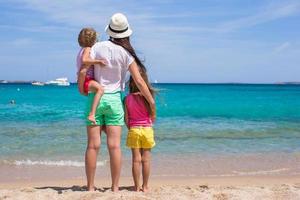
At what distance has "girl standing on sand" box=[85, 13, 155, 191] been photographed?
470 cm

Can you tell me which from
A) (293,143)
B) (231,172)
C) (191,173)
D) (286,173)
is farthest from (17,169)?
(293,143)

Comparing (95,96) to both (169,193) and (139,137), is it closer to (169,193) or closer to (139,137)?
(139,137)

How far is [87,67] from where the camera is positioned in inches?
184

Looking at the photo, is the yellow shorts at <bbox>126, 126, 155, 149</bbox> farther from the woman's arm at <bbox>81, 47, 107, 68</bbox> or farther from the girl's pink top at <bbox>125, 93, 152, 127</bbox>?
the woman's arm at <bbox>81, 47, 107, 68</bbox>

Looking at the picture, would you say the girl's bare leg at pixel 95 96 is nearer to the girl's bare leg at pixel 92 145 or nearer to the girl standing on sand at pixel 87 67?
the girl standing on sand at pixel 87 67

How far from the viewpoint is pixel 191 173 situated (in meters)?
7.50

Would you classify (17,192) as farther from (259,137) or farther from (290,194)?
(259,137)

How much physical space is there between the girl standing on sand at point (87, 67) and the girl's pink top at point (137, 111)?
0.42 metres

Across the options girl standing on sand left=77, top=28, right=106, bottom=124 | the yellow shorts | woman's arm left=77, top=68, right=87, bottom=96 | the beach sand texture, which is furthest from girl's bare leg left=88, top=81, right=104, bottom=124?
the beach sand texture

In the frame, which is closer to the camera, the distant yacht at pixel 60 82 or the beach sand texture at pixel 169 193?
the beach sand texture at pixel 169 193

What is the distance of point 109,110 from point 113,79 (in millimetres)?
315

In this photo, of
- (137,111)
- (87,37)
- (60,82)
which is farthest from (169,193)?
(60,82)

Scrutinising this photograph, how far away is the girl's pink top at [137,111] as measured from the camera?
4969 mm

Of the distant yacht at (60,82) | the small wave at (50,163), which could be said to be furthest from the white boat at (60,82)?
the small wave at (50,163)
